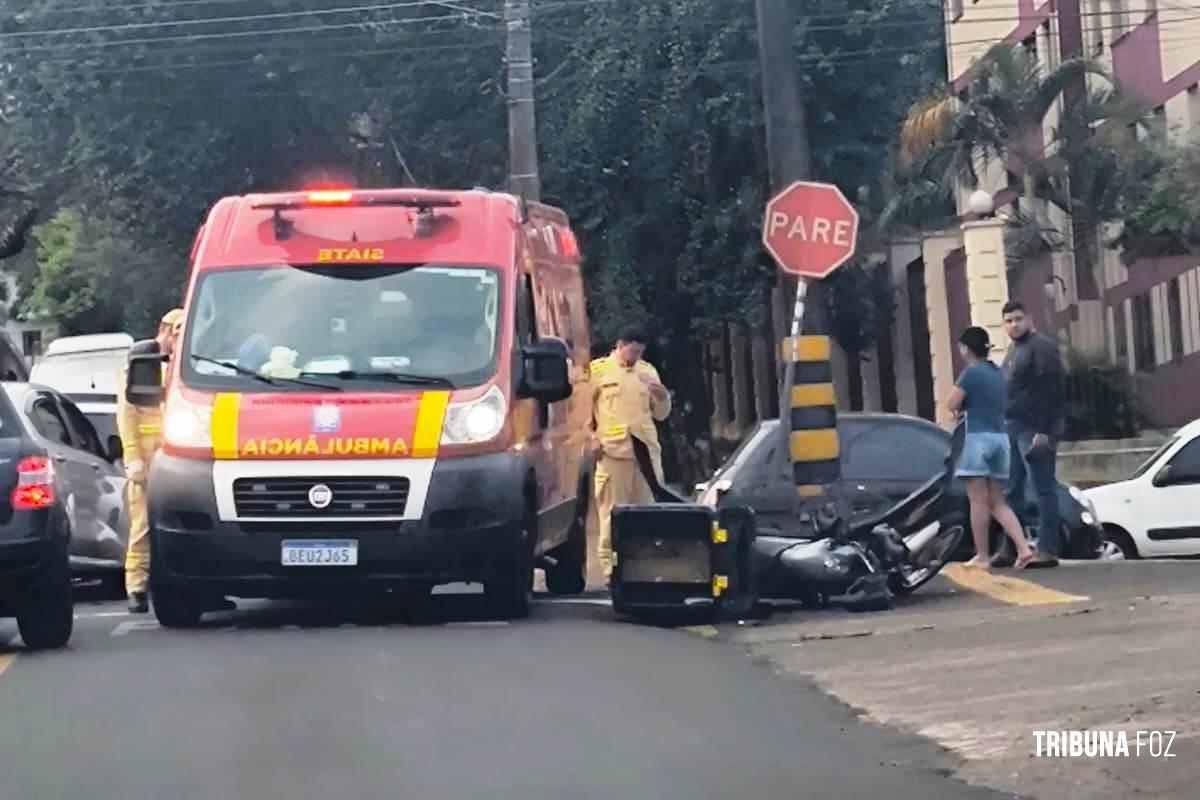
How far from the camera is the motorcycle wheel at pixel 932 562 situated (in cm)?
1464

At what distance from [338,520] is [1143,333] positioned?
23.5m

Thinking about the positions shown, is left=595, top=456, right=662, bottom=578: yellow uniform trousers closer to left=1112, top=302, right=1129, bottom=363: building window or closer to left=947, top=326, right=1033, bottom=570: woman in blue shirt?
left=947, top=326, right=1033, bottom=570: woman in blue shirt

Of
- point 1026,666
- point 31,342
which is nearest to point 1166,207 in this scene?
point 1026,666

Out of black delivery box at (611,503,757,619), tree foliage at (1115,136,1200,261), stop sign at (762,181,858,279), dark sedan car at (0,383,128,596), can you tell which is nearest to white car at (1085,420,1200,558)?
stop sign at (762,181,858,279)

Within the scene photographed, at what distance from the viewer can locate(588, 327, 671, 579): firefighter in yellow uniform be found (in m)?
16.9

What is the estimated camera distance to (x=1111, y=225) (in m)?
33.2

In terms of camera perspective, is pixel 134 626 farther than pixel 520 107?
No

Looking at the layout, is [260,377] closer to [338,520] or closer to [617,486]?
[338,520]

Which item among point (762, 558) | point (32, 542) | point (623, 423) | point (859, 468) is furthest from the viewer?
point (859, 468)

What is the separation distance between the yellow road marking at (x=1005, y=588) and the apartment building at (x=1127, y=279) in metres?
15.9

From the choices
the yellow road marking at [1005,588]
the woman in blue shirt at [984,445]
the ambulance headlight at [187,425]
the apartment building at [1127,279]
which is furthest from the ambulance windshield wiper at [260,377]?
the apartment building at [1127,279]

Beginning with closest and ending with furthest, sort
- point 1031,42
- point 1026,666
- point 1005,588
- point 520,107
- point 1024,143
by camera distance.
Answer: point 1026,666 → point 1005,588 → point 520,107 → point 1024,143 → point 1031,42

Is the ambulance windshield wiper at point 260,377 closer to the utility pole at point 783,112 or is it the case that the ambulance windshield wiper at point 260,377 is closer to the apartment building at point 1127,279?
the utility pole at point 783,112

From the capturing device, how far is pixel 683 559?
46.3 feet
